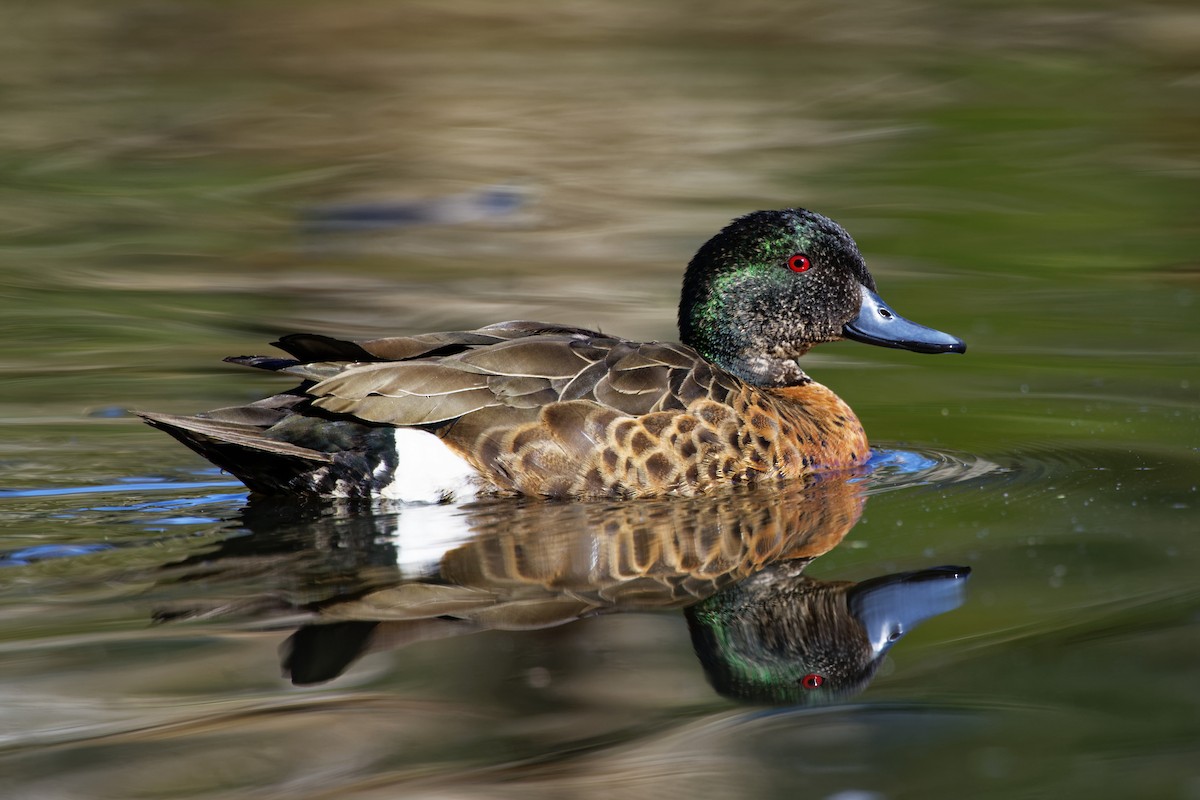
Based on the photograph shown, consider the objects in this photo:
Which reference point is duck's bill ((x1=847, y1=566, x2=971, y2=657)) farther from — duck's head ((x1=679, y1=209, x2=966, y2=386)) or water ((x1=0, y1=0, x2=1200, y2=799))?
duck's head ((x1=679, y1=209, x2=966, y2=386))

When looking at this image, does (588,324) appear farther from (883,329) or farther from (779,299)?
(883,329)

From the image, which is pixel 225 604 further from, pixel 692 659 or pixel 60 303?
pixel 60 303

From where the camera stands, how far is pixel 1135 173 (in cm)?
1165

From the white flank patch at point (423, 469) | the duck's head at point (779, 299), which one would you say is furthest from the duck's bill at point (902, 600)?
the duck's head at point (779, 299)

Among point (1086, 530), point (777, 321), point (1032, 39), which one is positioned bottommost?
point (1086, 530)

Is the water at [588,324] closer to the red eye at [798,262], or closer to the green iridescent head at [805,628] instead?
the green iridescent head at [805,628]

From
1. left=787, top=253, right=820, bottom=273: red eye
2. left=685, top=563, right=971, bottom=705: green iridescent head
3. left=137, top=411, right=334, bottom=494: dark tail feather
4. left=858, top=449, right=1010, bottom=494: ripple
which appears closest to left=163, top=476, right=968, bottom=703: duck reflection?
left=685, top=563, right=971, bottom=705: green iridescent head

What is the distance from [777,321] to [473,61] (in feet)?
31.6

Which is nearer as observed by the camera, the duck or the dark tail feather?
the dark tail feather

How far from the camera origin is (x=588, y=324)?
335 inches

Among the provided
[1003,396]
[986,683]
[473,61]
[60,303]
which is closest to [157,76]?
[473,61]

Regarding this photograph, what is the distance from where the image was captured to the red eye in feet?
21.6

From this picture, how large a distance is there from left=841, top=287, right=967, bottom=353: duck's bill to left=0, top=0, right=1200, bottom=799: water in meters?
0.43

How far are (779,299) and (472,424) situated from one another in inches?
60.5
